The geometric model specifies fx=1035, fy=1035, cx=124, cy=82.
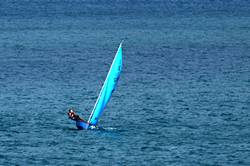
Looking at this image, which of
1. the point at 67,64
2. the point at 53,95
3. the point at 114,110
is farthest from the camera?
the point at 67,64

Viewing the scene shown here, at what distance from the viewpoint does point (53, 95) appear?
146m

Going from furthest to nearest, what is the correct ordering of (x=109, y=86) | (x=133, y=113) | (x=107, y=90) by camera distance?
(x=133, y=113) < (x=107, y=90) < (x=109, y=86)

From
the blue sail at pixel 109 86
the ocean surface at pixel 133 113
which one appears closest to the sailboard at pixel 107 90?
the blue sail at pixel 109 86

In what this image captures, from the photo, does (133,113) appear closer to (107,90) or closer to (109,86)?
(107,90)

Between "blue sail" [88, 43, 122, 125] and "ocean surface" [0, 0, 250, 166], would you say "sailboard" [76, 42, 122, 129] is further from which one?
"ocean surface" [0, 0, 250, 166]

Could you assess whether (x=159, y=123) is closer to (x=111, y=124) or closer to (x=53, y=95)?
(x=111, y=124)

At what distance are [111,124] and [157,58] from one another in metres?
71.6

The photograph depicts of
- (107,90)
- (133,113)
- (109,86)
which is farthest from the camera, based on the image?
(133,113)

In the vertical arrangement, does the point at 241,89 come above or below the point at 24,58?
below

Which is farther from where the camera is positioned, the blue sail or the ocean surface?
the blue sail

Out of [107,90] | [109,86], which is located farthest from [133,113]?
[109,86]

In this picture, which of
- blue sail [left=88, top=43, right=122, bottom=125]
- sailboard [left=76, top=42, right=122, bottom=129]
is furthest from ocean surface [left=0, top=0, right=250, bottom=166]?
blue sail [left=88, top=43, right=122, bottom=125]

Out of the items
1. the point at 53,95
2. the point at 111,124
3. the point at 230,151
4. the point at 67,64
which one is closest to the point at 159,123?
the point at 111,124

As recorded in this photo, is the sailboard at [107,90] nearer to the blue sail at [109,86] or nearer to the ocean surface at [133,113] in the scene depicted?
the blue sail at [109,86]
